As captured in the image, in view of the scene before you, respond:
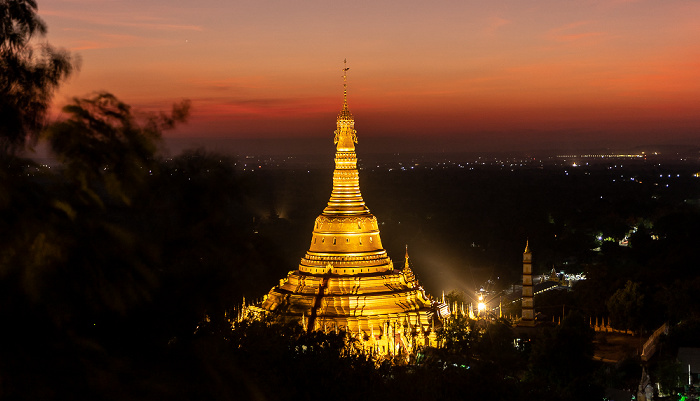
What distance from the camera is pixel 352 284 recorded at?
29.5 meters

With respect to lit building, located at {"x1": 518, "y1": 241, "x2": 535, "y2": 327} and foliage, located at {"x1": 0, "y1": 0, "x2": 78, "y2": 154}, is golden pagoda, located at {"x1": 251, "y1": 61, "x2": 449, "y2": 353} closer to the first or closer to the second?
lit building, located at {"x1": 518, "y1": 241, "x2": 535, "y2": 327}

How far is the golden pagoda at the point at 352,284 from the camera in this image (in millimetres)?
27922

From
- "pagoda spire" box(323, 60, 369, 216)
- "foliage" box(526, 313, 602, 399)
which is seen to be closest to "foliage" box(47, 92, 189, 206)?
"foliage" box(526, 313, 602, 399)

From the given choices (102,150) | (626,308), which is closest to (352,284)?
(626,308)

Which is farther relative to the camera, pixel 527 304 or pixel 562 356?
pixel 527 304

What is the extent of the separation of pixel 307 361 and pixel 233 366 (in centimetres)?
574

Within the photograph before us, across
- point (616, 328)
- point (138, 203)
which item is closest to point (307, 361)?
point (138, 203)

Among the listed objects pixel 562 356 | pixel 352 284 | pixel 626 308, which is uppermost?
pixel 352 284

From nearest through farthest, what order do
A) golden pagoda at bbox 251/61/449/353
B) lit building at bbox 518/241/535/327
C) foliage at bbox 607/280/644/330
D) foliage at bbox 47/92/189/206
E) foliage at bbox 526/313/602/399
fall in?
foliage at bbox 47/92/189/206, foliage at bbox 526/313/602/399, golden pagoda at bbox 251/61/449/353, lit building at bbox 518/241/535/327, foliage at bbox 607/280/644/330

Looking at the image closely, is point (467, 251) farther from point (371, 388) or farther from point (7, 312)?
point (7, 312)

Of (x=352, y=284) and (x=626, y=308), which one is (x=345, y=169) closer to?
(x=352, y=284)

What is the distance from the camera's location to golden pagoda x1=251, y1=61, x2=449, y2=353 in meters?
27.9

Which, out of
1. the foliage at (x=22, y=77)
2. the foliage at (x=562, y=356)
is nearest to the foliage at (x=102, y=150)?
the foliage at (x=22, y=77)

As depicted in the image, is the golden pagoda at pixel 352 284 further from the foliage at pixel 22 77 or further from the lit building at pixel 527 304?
the foliage at pixel 22 77
